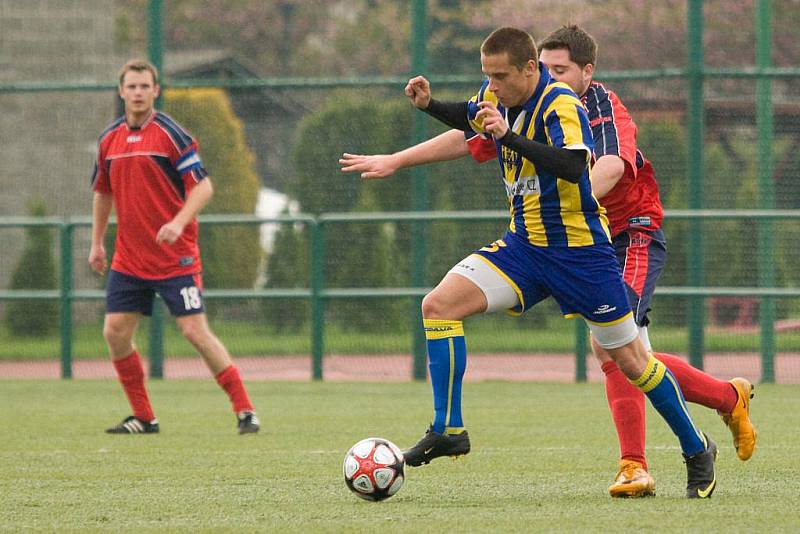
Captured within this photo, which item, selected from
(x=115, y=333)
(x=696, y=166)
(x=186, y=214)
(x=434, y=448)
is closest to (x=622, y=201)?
(x=434, y=448)

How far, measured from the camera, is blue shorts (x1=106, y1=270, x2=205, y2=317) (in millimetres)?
8609

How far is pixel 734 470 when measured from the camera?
659cm

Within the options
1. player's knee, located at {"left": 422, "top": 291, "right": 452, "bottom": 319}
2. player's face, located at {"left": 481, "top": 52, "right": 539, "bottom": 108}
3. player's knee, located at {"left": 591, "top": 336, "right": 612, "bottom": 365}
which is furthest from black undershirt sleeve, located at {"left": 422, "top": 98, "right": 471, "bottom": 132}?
player's knee, located at {"left": 591, "top": 336, "right": 612, "bottom": 365}

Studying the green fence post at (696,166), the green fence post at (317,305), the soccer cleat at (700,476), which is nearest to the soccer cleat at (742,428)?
the soccer cleat at (700,476)

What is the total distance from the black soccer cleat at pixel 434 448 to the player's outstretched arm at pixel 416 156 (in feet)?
3.53

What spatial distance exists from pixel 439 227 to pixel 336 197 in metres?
1.10

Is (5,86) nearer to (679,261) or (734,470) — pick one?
(679,261)

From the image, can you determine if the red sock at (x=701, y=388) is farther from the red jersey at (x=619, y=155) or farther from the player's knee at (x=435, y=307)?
the player's knee at (x=435, y=307)

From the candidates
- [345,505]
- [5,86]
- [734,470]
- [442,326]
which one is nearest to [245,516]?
[345,505]

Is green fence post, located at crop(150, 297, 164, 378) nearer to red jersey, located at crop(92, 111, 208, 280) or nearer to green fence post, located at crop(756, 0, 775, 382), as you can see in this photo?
red jersey, located at crop(92, 111, 208, 280)

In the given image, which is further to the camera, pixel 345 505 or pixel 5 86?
pixel 5 86

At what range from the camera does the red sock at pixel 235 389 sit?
861 cm

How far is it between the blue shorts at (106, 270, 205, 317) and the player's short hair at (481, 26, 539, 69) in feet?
12.0

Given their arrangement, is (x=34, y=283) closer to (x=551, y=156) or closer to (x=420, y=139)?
(x=420, y=139)
